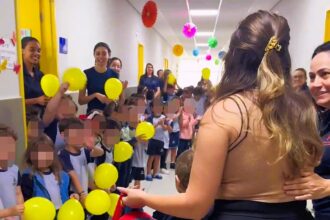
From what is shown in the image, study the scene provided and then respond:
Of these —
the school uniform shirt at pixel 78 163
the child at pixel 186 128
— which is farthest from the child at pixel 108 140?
the child at pixel 186 128

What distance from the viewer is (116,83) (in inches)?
111

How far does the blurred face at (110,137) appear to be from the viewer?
2502 mm

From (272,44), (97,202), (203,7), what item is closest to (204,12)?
(203,7)

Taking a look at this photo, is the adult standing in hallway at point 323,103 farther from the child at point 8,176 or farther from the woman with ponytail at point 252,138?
the child at point 8,176

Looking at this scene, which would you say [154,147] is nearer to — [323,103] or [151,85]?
[151,85]

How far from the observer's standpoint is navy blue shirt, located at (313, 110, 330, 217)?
3.71 feet

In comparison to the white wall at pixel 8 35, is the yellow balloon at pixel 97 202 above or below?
below

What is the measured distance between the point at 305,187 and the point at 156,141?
123 inches

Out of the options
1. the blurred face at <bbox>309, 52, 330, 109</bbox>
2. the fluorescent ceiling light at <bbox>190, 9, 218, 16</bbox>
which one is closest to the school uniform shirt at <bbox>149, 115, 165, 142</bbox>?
the blurred face at <bbox>309, 52, 330, 109</bbox>

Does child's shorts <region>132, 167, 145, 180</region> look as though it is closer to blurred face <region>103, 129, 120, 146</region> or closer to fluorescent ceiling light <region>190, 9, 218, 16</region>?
blurred face <region>103, 129, 120, 146</region>

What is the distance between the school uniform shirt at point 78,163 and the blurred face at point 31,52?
794mm

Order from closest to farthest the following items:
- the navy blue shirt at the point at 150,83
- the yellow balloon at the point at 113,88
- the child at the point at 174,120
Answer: the yellow balloon at the point at 113,88 < the child at the point at 174,120 < the navy blue shirt at the point at 150,83

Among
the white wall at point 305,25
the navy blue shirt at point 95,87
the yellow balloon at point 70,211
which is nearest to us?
the yellow balloon at point 70,211

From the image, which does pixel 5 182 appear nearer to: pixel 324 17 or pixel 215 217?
pixel 215 217
